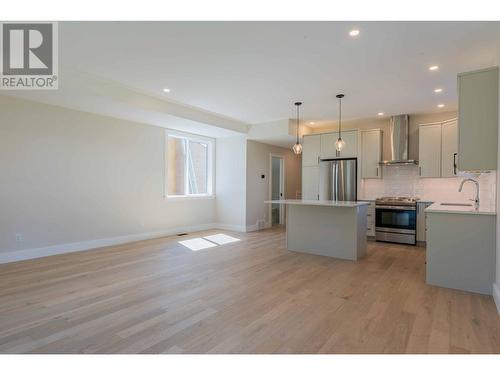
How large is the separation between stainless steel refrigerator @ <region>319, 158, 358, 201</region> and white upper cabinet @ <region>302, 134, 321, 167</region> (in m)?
0.23

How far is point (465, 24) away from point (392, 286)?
286cm

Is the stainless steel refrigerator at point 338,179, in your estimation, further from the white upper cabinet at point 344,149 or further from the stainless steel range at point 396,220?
the stainless steel range at point 396,220

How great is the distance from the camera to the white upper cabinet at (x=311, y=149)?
22.2 ft

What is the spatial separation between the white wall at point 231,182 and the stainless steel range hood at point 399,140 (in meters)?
3.42

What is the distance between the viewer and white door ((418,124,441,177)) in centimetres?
541

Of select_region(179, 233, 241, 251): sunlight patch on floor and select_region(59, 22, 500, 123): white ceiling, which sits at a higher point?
select_region(59, 22, 500, 123): white ceiling

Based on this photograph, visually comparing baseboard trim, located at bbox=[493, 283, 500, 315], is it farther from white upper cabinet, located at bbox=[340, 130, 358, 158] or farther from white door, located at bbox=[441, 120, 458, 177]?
white upper cabinet, located at bbox=[340, 130, 358, 158]

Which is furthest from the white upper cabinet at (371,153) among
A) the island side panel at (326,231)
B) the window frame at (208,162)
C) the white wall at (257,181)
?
the window frame at (208,162)

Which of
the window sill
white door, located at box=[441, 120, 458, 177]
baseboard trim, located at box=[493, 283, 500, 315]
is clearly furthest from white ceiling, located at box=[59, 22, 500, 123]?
baseboard trim, located at box=[493, 283, 500, 315]

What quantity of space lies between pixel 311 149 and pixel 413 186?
2.41m

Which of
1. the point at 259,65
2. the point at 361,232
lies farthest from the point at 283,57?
the point at 361,232

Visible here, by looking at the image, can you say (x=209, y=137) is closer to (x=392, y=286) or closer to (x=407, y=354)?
(x=392, y=286)

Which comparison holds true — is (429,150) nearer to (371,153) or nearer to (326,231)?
(371,153)

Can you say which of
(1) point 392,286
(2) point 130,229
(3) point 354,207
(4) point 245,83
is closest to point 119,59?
(4) point 245,83
